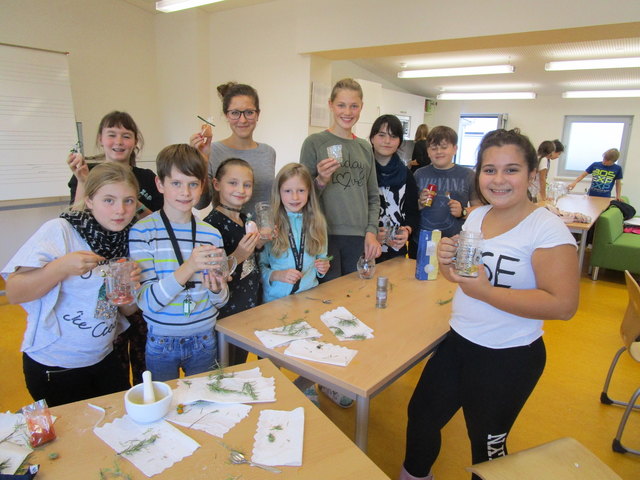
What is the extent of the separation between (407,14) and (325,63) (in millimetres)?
1358

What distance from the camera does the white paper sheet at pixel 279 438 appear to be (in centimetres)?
101

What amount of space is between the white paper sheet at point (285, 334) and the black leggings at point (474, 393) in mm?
510

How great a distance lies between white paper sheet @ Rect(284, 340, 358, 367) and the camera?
1.48 metres

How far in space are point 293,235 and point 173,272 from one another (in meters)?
0.74

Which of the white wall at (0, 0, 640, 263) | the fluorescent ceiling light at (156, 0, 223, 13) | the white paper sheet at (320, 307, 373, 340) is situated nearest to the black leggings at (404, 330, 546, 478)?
the white paper sheet at (320, 307, 373, 340)

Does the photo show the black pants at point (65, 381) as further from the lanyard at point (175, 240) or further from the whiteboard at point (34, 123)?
the whiteboard at point (34, 123)

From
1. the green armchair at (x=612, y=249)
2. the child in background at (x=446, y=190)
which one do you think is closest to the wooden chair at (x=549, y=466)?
the child in background at (x=446, y=190)

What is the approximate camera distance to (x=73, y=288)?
1466 mm

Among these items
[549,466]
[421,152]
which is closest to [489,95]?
[421,152]

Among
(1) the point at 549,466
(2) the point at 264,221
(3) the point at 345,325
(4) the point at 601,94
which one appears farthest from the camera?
(4) the point at 601,94

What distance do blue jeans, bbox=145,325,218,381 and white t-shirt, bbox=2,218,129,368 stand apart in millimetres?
212

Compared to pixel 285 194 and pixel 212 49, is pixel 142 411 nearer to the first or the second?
pixel 285 194

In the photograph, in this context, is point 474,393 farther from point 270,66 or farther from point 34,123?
point 270,66

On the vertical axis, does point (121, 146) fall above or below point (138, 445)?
above
